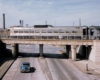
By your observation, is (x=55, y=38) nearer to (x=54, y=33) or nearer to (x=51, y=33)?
(x=54, y=33)

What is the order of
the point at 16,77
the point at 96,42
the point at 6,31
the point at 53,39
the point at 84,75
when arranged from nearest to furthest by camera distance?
the point at 16,77, the point at 84,75, the point at 96,42, the point at 53,39, the point at 6,31

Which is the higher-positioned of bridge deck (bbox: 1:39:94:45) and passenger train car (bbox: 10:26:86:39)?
passenger train car (bbox: 10:26:86:39)

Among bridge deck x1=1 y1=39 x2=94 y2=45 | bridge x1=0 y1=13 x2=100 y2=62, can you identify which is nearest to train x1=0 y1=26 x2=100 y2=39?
bridge x1=0 y1=13 x2=100 y2=62

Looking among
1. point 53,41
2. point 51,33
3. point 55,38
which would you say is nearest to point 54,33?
point 51,33

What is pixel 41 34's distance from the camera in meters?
63.6

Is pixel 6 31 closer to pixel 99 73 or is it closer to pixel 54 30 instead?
pixel 54 30

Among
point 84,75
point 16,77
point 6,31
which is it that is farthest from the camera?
point 6,31

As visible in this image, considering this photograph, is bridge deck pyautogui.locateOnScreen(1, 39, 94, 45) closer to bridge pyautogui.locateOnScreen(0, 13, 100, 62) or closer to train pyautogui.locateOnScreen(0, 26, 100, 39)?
bridge pyautogui.locateOnScreen(0, 13, 100, 62)

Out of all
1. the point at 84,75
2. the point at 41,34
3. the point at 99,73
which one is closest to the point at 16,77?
the point at 84,75

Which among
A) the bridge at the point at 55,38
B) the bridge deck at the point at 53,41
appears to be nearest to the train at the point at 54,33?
the bridge at the point at 55,38

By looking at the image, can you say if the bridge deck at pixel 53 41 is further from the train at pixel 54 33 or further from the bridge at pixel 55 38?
the train at pixel 54 33

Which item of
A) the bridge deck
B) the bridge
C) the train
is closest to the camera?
the bridge deck

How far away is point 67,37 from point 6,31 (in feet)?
131

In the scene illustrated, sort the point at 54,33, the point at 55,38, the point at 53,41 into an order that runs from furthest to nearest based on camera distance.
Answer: the point at 54,33, the point at 55,38, the point at 53,41
